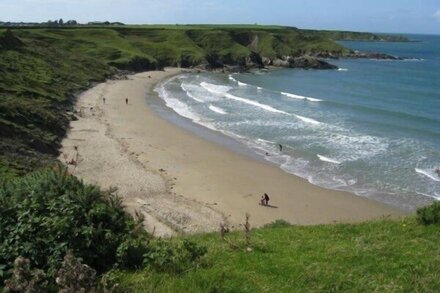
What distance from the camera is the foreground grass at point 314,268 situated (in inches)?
307

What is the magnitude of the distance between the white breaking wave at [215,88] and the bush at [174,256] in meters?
66.1

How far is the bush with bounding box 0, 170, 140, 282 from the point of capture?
7711mm

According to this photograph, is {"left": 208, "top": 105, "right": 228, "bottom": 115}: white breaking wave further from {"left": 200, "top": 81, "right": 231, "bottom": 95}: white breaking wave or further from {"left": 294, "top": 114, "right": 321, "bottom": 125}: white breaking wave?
{"left": 200, "top": 81, "right": 231, "bottom": 95}: white breaking wave

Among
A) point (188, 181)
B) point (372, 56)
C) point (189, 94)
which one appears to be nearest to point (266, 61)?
point (372, 56)

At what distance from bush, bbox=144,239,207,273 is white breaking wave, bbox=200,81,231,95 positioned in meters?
66.1

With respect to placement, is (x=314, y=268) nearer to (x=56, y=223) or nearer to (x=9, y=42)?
(x=56, y=223)

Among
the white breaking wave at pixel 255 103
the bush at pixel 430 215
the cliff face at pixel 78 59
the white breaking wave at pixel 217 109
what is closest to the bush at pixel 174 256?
the bush at pixel 430 215

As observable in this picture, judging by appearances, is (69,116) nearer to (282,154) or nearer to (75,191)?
(282,154)

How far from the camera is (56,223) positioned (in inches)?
310

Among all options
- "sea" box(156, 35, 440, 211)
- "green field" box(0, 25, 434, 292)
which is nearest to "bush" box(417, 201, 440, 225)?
"green field" box(0, 25, 434, 292)

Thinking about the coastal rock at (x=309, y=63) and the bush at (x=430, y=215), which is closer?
the bush at (x=430, y=215)

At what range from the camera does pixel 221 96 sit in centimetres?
7131

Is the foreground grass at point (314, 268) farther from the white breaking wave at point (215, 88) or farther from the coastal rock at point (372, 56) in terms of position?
the coastal rock at point (372, 56)

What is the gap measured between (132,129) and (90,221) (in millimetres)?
40897
